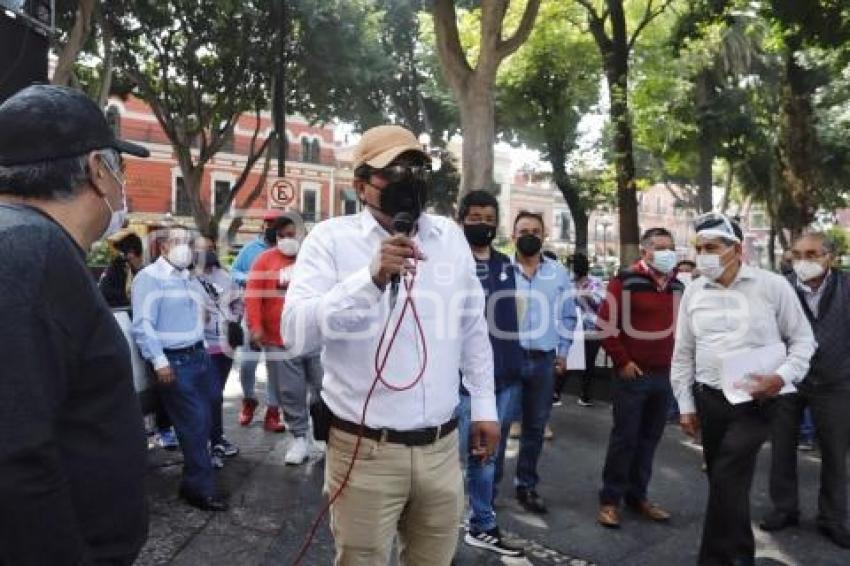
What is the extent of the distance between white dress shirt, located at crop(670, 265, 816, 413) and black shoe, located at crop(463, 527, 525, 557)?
142 cm

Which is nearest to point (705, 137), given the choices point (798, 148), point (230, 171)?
point (798, 148)

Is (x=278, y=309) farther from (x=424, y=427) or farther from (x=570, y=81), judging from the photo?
(x=570, y=81)

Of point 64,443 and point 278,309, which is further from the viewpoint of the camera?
point 278,309

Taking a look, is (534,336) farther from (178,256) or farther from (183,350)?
(178,256)

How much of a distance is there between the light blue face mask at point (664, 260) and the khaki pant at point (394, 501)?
2.79m

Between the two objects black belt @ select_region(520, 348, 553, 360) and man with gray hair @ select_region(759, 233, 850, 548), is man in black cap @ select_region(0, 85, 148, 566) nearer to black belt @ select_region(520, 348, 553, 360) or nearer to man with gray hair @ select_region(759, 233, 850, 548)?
black belt @ select_region(520, 348, 553, 360)

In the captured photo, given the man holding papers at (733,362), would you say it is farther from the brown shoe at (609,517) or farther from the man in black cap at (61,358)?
the man in black cap at (61,358)

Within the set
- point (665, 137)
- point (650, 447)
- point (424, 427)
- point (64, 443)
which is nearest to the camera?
point (64, 443)

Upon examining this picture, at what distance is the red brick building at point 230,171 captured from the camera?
130ft

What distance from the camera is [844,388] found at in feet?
15.5

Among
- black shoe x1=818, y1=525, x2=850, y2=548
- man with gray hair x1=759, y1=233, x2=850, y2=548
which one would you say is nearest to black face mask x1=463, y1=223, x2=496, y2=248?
man with gray hair x1=759, y1=233, x2=850, y2=548

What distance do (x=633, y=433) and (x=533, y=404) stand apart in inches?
26.5

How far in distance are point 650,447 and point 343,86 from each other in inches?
628

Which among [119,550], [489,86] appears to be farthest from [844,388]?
[489,86]
